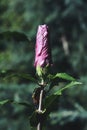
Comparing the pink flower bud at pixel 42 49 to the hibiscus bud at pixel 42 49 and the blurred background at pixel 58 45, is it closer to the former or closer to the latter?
the hibiscus bud at pixel 42 49

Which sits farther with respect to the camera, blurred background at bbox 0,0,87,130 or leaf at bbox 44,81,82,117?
blurred background at bbox 0,0,87,130

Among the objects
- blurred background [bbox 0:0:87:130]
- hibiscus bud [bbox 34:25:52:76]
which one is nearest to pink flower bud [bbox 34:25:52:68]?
hibiscus bud [bbox 34:25:52:76]

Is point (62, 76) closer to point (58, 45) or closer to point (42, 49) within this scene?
point (42, 49)

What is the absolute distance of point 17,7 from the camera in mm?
18141

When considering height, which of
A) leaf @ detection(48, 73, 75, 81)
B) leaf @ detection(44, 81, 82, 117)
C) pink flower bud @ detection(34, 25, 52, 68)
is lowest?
leaf @ detection(44, 81, 82, 117)

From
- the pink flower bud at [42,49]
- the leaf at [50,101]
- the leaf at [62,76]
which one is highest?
the pink flower bud at [42,49]

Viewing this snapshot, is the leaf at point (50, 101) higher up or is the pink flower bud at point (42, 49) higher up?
the pink flower bud at point (42, 49)

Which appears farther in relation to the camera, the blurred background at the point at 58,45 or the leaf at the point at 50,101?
the blurred background at the point at 58,45

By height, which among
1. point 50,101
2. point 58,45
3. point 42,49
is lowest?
point 50,101

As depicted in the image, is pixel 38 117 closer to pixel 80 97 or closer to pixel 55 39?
pixel 80 97

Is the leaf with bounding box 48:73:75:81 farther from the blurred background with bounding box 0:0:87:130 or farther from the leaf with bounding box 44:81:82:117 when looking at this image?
the blurred background with bounding box 0:0:87:130

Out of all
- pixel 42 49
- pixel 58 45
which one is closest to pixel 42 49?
pixel 42 49

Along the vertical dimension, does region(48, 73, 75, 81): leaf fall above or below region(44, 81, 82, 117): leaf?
above

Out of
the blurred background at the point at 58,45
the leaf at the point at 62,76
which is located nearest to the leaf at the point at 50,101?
the leaf at the point at 62,76
